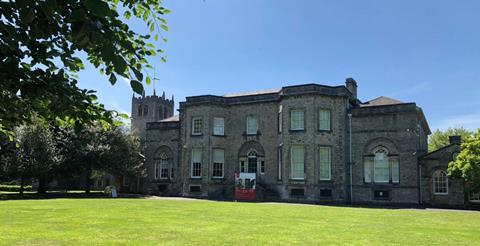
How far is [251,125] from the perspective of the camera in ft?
124

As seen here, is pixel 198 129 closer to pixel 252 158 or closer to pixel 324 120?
pixel 252 158

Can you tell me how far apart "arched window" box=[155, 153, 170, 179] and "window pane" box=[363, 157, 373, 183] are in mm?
18842

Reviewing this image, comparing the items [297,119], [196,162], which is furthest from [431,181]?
[196,162]

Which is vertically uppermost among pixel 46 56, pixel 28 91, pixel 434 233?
pixel 46 56

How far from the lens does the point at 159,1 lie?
5266 mm

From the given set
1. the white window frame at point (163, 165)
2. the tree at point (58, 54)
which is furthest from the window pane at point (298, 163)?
the tree at point (58, 54)

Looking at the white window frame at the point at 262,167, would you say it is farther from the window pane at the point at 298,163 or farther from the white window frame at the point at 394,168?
the white window frame at the point at 394,168

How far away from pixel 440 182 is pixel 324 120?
9.72 metres

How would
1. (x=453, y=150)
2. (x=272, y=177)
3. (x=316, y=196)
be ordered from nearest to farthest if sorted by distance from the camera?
(x=453, y=150) < (x=316, y=196) < (x=272, y=177)

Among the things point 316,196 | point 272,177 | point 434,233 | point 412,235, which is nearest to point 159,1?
point 412,235

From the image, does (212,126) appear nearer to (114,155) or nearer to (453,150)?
(114,155)

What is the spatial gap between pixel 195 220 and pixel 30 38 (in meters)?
12.6

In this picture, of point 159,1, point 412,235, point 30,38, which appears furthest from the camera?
point 412,235

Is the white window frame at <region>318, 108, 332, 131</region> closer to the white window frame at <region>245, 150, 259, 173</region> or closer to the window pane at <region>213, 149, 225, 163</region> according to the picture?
the white window frame at <region>245, 150, 259, 173</region>
